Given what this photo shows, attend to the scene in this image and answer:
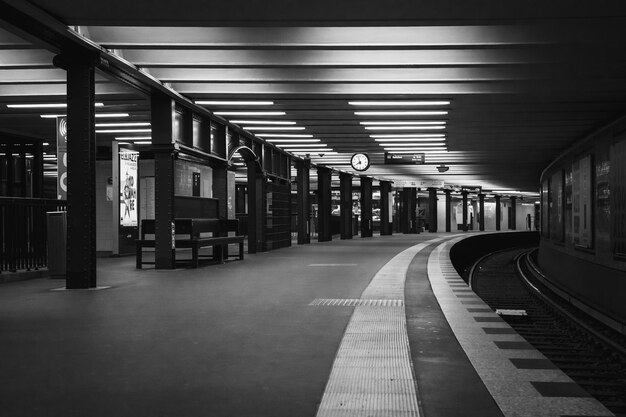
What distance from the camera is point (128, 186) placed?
18594mm

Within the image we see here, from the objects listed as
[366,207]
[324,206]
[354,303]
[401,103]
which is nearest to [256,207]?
[401,103]

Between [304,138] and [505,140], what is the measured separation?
6.21 metres

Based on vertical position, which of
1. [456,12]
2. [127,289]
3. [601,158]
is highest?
[456,12]

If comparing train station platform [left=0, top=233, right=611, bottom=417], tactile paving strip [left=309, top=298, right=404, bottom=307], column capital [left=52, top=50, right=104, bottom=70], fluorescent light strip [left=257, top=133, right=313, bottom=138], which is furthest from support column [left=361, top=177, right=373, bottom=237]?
tactile paving strip [left=309, top=298, right=404, bottom=307]

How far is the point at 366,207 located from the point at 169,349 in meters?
32.7

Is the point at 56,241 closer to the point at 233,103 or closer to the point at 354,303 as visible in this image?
the point at 233,103

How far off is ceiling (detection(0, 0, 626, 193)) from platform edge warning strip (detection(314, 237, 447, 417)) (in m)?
3.73

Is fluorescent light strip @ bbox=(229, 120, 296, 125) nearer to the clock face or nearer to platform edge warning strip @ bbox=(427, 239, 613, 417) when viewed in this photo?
the clock face

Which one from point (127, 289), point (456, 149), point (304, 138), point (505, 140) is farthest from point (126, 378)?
point (456, 149)

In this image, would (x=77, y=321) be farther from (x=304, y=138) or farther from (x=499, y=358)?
(x=304, y=138)

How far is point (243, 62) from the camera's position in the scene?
10.8 metres

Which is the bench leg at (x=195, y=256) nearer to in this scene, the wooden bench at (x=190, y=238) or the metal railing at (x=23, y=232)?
the wooden bench at (x=190, y=238)

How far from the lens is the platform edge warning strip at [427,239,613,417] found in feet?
11.3

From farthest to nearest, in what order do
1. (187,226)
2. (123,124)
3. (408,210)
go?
(408,210), (123,124), (187,226)
